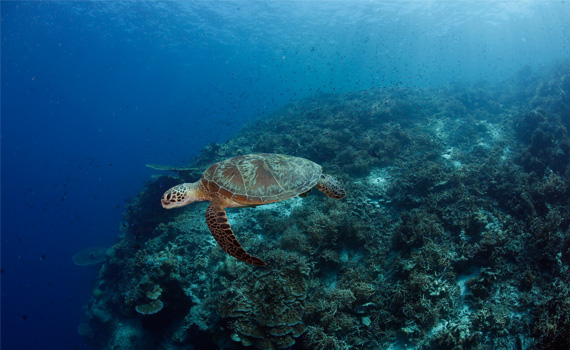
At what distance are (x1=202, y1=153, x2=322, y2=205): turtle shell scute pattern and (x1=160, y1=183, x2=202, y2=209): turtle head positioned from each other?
0.42 meters

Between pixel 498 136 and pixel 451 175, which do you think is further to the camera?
pixel 498 136

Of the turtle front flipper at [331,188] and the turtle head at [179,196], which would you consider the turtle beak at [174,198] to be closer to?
the turtle head at [179,196]

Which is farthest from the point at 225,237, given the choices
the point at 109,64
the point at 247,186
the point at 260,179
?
the point at 109,64

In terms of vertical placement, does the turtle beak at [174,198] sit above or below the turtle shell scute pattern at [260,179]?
below

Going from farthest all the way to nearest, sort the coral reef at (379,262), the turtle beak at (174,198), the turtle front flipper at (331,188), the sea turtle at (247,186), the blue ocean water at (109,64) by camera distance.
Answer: the blue ocean water at (109,64), the turtle front flipper at (331,188), the turtle beak at (174,198), the sea turtle at (247,186), the coral reef at (379,262)

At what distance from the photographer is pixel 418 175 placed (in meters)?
7.34

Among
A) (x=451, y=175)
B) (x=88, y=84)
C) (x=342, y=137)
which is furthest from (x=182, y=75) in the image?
(x=451, y=175)

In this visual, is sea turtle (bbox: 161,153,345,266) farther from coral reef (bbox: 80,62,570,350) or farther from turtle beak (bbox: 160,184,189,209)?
coral reef (bbox: 80,62,570,350)

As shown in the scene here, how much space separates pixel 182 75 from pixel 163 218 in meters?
95.0

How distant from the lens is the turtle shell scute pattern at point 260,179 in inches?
181

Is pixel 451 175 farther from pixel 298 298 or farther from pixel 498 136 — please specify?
pixel 498 136

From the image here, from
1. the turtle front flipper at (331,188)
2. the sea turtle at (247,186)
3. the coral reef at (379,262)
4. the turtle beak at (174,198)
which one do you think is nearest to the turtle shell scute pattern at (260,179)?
the sea turtle at (247,186)

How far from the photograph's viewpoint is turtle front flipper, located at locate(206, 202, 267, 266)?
3.83 meters

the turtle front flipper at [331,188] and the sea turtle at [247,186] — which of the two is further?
the turtle front flipper at [331,188]
